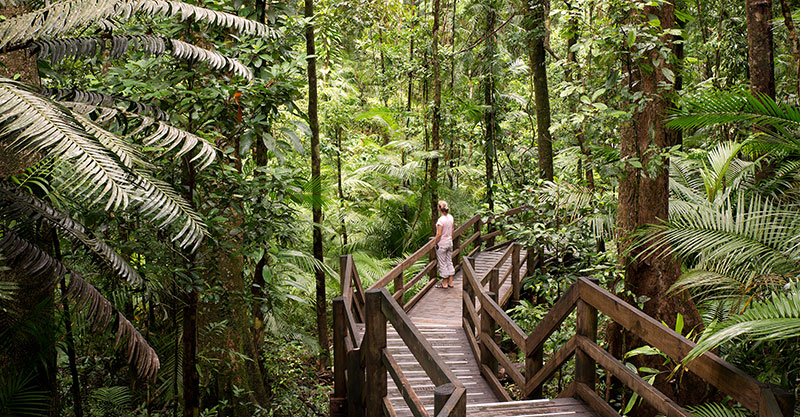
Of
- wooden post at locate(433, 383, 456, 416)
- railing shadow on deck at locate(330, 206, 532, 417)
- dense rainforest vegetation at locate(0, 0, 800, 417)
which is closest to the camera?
wooden post at locate(433, 383, 456, 416)

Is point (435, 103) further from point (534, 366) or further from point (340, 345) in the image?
point (534, 366)

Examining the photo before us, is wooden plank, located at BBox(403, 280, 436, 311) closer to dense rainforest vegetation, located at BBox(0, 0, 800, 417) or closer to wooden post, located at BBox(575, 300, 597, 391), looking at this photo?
dense rainforest vegetation, located at BBox(0, 0, 800, 417)

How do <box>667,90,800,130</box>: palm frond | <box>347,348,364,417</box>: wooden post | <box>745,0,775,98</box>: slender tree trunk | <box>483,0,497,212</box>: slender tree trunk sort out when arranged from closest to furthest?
<box>667,90,800,130</box>: palm frond → <box>745,0,775,98</box>: slender tree trunk → <box>347,348,364,417</box>: wooden post → <box>483,0,497,212</box>: slender tree trunk

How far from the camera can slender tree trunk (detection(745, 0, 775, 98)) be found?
4.54m

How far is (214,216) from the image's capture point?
4.40 metres

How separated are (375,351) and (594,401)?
4.79 ft

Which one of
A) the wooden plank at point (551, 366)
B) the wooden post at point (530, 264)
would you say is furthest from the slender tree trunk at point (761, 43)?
the wooden post at point (530, 264)

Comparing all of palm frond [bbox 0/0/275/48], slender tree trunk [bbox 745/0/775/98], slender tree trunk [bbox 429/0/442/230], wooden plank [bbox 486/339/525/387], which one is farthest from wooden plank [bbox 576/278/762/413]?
slender tree trunk [bbox 429/0/442/230]

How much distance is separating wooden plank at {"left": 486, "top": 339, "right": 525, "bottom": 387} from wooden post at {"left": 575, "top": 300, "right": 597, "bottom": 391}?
83 cm

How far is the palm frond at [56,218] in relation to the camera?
3402 millimetres

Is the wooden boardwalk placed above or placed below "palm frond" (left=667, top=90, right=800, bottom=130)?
below

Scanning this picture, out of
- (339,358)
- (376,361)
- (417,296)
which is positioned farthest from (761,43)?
(417,296)

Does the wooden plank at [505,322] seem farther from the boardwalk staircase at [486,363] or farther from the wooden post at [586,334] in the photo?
the wooden post at [586,334]

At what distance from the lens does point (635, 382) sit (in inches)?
121
